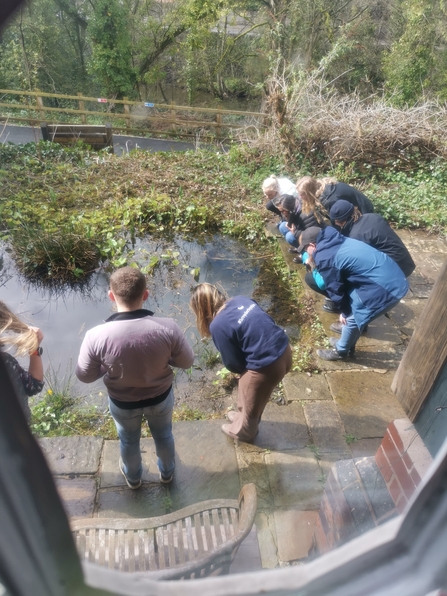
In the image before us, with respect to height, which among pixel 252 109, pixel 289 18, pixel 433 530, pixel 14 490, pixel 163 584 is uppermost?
pixel 289 18

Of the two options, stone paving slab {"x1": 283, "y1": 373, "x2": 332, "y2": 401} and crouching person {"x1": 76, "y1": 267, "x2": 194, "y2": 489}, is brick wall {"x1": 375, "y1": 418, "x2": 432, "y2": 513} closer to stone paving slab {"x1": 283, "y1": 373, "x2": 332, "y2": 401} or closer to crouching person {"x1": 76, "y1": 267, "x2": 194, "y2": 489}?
crouching person {"x1": 76, "y1": 267, "x2": 194, "y2": 489}

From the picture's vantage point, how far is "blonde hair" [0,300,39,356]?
76.4 inches

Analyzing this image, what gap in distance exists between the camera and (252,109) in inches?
883

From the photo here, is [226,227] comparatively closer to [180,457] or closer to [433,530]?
[180,457]

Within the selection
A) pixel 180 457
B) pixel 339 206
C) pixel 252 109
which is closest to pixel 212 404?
pixel 180 457

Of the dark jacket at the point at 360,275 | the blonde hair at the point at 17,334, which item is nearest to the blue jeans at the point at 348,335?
the dark jacket at the point at 360,275

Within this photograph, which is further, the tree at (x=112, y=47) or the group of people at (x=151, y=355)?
the tree at (x=112, y=47)

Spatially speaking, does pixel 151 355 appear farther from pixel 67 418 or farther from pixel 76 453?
pixel 67 418

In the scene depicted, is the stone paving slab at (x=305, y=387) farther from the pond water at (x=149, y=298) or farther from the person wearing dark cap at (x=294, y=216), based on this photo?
the person wearing dark cap at (x=294, y=216)

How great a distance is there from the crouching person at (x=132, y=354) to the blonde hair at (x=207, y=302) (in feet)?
1.29

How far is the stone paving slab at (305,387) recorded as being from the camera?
3.69 meters

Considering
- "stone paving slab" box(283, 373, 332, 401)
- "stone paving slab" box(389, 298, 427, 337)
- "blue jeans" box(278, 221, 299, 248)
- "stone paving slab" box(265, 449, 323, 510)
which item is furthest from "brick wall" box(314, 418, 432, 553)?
"blue jeans" box(278, 221, 299, 248)

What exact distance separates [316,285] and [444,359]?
319 cm

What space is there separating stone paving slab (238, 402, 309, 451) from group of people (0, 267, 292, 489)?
23 centimetres
